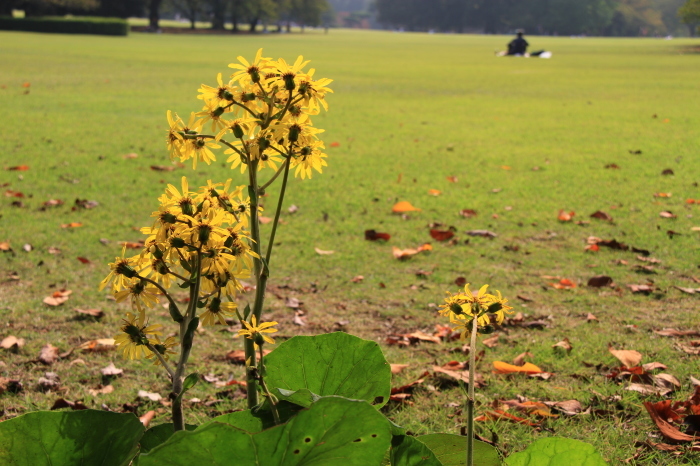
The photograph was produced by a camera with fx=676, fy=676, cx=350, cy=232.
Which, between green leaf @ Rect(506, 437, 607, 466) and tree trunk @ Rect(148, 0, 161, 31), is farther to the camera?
tree trunk @ Rect(148, 0, 161, 31)

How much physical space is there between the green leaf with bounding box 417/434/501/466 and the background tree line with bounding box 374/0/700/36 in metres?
118

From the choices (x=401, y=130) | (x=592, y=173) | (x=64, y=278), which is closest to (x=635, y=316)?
(x=64, y=278)

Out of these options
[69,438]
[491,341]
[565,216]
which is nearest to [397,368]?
[491,341]

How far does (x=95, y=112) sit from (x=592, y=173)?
851cm

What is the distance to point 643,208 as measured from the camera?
229 inches

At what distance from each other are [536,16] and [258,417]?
122 metres

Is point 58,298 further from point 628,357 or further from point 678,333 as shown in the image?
point 678,333

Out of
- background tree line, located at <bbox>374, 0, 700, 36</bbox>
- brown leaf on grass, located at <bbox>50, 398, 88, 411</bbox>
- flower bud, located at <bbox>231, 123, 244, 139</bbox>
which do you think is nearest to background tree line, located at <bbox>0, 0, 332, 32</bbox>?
background tree line, located at <bbox>374, 0, 700, 36</bbox>

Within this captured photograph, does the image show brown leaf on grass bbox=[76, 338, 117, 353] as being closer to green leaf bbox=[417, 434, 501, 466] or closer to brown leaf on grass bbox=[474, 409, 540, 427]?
brown leaf on grass bbox=[474, 409, 540, 427]

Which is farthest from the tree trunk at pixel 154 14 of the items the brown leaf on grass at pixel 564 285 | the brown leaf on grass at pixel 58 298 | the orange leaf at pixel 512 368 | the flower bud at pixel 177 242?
the flower bud at pixel 177 242

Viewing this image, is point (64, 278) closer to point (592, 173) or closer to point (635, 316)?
point (635, 316)

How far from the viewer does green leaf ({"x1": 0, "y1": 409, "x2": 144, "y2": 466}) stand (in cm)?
112

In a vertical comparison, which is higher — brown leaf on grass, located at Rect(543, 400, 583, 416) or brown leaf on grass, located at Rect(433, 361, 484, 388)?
brown leaf on grass, located at Rect(543, 400, 583, 416)

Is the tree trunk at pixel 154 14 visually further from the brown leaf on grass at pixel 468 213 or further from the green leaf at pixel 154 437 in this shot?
the green leaf at pixel 154 437
